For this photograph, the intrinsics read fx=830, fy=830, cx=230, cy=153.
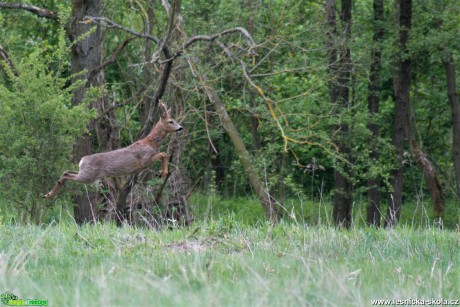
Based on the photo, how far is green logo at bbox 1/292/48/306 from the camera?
5.00 metres

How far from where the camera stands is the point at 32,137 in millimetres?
11695

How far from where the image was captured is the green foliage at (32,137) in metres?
11.6

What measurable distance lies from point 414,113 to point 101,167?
14.1 m

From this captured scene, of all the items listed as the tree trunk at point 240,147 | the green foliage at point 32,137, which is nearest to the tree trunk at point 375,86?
the tree trunk at point 240,147

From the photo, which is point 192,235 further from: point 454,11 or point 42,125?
point 454,11

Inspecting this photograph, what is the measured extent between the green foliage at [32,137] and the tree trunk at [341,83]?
629 centimetres

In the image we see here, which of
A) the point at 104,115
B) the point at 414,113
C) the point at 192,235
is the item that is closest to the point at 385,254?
the point at 192,235

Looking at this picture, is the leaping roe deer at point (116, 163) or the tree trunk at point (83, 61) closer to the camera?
the leaping roe deer at point (116, 163)

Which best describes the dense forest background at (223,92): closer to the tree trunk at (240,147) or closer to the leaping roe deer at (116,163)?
the tree trunk at (240,147)

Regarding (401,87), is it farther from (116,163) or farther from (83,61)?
(116,163)

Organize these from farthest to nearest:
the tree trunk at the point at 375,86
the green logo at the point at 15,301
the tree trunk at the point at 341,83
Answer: the tree trunk at the point at 375,86, the tree trunk at the point at 341,83, the green logo at the point at 15,301

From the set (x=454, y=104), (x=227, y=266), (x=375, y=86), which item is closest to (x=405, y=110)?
(x=375, y=86)

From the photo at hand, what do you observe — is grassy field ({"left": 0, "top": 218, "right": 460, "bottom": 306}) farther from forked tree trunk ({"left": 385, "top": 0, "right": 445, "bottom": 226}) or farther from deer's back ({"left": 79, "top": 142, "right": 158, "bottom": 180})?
forked tree trunk ({"left": 385, "top": 0, "right": 445, "bottom": 226})

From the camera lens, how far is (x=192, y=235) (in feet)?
27.6
